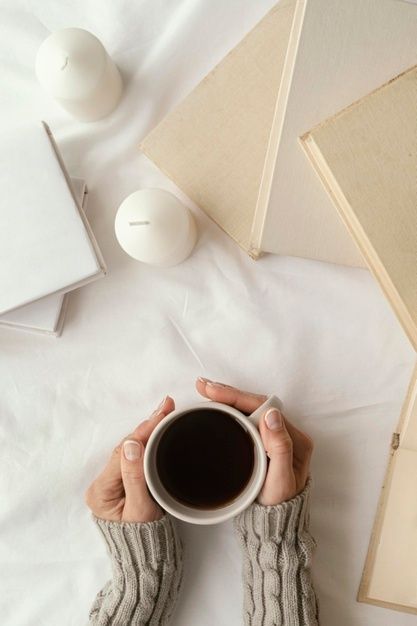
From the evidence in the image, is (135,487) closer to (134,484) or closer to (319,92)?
(134,484)

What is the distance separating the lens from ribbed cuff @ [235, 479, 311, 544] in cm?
57

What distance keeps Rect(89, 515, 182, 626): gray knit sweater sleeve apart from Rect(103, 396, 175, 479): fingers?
0.05m

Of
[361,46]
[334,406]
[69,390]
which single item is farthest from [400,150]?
[69,390]

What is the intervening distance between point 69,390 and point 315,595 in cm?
34

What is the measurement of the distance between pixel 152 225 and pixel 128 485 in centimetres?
26

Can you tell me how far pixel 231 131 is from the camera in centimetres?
60

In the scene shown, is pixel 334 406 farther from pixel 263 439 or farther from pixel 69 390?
pixel 69 390

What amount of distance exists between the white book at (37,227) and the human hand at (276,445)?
18 cm

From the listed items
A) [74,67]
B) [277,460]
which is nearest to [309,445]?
[277,460]

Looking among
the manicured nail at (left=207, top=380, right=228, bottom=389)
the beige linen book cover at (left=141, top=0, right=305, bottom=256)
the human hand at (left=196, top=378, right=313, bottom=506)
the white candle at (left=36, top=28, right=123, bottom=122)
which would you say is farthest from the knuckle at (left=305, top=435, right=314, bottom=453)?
the white candle at (left=36, top=28, right=123, bottom=122)

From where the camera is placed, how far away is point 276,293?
24.8 inches

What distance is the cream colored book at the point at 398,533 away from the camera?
1.89ft

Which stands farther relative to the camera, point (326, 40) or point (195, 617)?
point (195, 617)

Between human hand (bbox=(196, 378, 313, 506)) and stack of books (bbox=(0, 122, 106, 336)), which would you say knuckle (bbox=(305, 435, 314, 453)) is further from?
stack of books (bbox=(0, 122, 106, 336))
